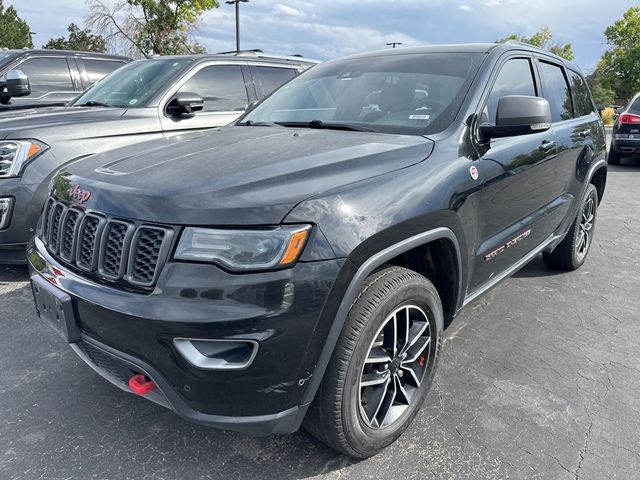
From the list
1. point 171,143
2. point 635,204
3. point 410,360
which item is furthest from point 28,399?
point 635,204

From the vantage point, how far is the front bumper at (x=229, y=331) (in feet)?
5.57

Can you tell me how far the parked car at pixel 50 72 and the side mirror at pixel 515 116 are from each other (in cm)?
570

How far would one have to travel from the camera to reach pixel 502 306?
152 inches

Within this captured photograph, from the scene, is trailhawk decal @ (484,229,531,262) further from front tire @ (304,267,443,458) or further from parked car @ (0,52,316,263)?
parked car @ (0,52,316,263)

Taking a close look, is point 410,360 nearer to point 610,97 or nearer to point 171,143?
point 171,143

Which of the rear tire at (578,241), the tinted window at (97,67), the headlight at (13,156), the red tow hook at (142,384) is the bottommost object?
the rear tire at (578,241)

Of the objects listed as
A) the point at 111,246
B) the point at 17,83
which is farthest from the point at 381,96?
the point at 17,83

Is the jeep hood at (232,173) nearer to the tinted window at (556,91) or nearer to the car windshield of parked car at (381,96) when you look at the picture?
the car windshield of parked car at (381,96)

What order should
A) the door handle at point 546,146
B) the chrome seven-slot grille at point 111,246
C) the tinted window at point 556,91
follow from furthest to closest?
the tinted window at point 556,91 < the door handle at point 546,146 < the chrome seven-slot grille at point 111,246

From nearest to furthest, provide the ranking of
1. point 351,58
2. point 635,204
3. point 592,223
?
point 351,58 → point 592,223 → point 635,204

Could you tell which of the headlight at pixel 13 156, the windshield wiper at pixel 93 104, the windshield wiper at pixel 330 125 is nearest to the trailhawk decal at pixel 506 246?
the windshield wiper at pixel 330 125

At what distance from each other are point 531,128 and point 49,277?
7.98 ft

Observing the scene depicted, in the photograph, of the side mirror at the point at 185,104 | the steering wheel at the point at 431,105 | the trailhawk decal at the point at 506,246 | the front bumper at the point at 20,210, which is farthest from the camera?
the side mirror at the point at 185,104

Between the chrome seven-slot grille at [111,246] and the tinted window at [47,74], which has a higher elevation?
the tinted window at [47,74]
